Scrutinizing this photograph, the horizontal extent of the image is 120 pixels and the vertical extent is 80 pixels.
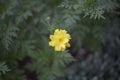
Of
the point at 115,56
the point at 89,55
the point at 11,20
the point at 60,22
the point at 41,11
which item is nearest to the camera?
the point at 60,22

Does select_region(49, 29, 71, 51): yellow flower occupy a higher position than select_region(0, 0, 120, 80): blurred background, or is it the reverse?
select_region(0, 0, 120, 80): blurred background

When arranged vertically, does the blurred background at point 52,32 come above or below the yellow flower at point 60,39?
above

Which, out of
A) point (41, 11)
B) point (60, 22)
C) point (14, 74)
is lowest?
point (14, 74)

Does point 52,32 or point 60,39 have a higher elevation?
point 52,32

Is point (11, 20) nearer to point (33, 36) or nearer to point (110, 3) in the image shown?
point (33, 36)

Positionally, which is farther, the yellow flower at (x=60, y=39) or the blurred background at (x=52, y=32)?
the blurred background at (x=52, y=32)

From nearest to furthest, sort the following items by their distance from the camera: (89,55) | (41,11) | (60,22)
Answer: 1. (60,22)
2. (41,11)
3. (89,55)

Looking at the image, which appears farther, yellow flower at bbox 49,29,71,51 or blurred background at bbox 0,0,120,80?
blurred background at bbox 0,0,120,80

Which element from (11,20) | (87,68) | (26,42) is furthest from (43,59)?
(87,68)
